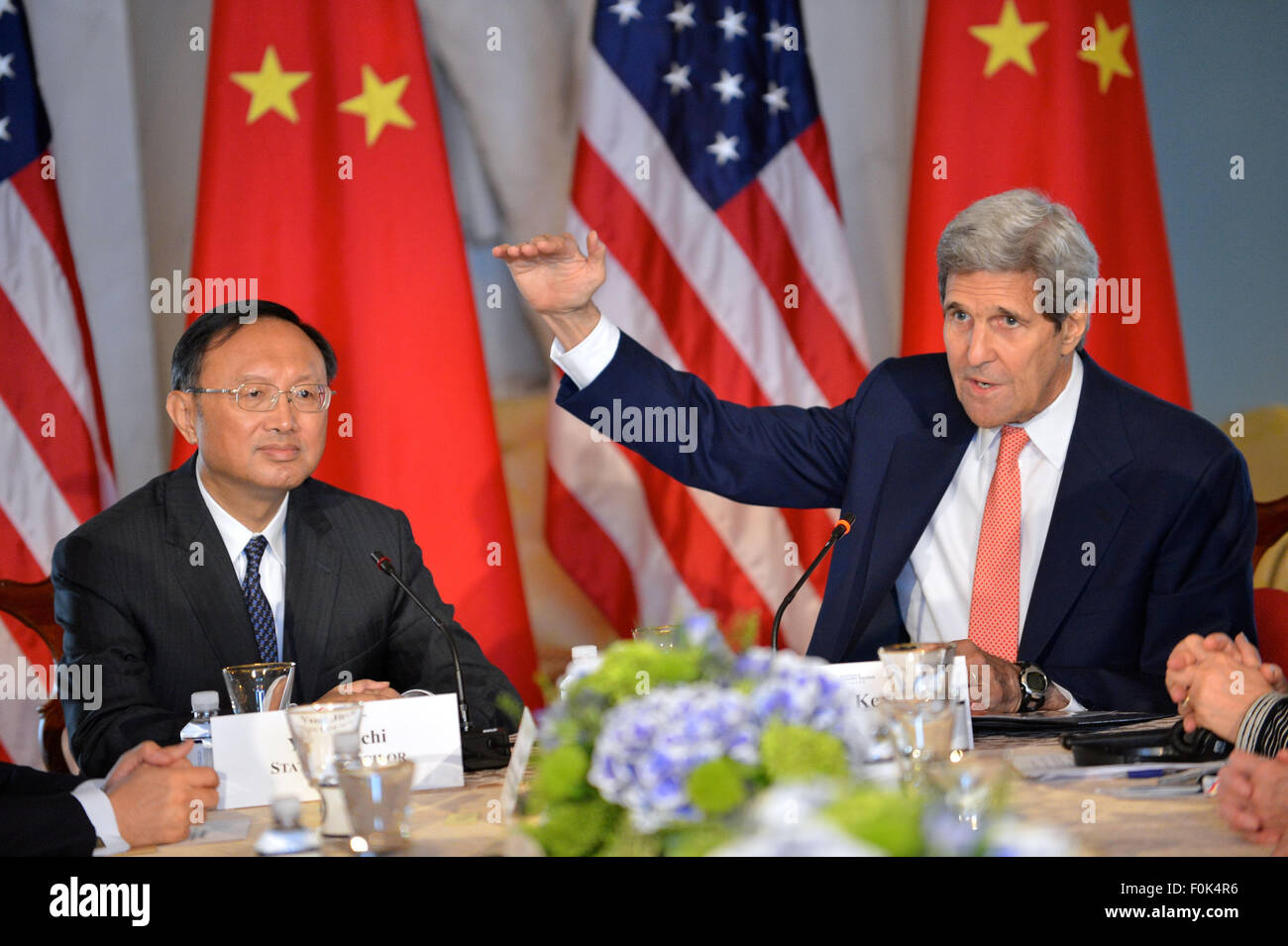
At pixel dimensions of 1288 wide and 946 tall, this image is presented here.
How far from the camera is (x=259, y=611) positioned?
8.39ft

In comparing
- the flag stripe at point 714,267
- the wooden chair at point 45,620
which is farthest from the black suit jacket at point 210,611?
the flag stripe at point 714,267

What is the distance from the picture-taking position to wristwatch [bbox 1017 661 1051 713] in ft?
7.22

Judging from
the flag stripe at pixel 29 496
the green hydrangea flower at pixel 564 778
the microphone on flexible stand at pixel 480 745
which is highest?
the flag stripe at pixel 29 496

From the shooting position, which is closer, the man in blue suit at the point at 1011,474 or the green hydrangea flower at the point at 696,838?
the green hydrangea flower at the point at 696,838

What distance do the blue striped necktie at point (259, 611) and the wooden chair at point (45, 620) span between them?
90cm

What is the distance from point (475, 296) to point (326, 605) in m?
1.79

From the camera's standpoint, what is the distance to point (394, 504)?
3.65m

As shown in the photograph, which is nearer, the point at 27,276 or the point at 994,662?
the point at 994,662

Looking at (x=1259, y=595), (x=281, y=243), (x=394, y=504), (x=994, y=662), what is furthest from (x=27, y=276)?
(x=1259, y=595)

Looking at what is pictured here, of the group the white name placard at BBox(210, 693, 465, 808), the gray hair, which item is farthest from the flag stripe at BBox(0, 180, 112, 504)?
the gray hair

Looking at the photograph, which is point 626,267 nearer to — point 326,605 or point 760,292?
point 760,292

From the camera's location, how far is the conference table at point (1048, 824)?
1.30 m

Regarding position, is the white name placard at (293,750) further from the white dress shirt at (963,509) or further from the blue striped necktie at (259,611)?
the white dress shirt at (963,509)
